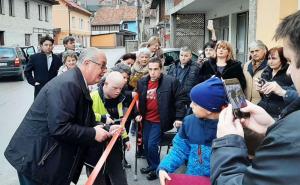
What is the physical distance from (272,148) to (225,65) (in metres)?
4.79

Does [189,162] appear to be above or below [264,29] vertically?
below

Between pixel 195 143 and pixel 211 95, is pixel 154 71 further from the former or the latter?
pixel 211 95

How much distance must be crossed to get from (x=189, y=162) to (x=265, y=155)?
1.84 m

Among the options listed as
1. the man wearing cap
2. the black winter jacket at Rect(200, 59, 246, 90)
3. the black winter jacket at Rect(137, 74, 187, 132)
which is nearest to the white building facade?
the black winter jacket at Rect(200, 59, 246, 90)

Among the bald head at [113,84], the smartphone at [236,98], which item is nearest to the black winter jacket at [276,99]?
the bald head at [113,84]

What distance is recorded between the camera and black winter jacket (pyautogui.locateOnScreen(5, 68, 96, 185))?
3006 millimetres

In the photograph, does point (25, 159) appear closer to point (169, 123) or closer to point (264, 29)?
point (169, 123)

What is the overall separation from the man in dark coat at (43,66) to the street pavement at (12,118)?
4.31 feet

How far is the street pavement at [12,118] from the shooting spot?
18.6 feet

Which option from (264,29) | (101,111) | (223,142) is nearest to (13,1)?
(264,29)

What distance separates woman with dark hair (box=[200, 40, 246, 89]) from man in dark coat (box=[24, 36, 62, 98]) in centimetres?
310

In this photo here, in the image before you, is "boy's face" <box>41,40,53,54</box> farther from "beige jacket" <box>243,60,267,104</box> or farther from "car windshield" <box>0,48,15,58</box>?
"car windshield" <box>0,48,15,58</box>

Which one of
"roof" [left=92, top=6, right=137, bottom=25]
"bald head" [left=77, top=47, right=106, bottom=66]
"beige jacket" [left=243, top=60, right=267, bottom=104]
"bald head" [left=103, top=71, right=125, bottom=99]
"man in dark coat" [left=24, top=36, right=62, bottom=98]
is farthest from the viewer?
"roof" [left=92, top=6, right=137, bottom=25]

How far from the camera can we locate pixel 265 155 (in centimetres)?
127
